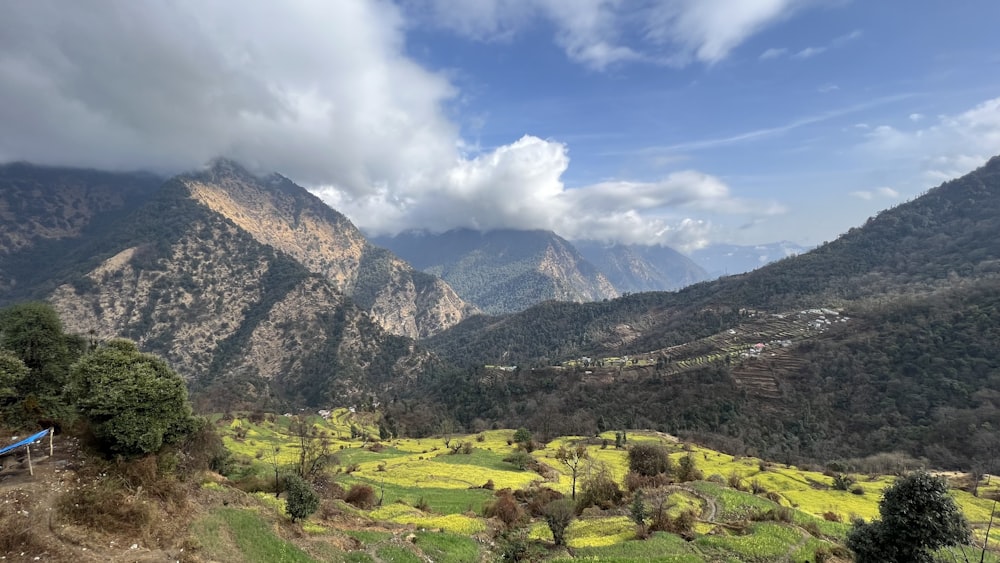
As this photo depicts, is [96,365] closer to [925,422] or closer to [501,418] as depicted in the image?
[501,418]

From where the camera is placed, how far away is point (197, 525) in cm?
2144

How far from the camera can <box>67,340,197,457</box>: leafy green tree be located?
2453cm

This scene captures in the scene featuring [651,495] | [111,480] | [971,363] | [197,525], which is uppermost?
[111,480]

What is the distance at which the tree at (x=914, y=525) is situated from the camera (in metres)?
17.2

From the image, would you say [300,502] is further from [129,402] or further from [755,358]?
[755,358]

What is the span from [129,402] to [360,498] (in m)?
20.1

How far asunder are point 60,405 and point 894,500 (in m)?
50.3

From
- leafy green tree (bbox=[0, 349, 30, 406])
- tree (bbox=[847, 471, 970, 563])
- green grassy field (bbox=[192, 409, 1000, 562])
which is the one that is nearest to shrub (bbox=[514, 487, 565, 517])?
green grassy field (bbox=[192, 409, 1000, 562])

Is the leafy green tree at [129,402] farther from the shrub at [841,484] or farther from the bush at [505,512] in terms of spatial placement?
the shrub at [841,484]

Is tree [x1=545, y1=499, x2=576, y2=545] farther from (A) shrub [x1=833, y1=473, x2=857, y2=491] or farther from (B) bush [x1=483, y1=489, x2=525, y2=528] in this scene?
(A) shrub [x1=833, y1=473, x2=857, y2=491]

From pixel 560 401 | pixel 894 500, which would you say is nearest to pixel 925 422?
pixel 560 401

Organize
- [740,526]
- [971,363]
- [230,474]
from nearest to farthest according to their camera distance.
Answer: [740,526] < [230,474] < [971,363]

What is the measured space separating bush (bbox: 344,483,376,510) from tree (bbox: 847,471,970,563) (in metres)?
34.3

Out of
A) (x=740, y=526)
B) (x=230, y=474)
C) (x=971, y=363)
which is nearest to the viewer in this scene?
(x=740, y=526)
